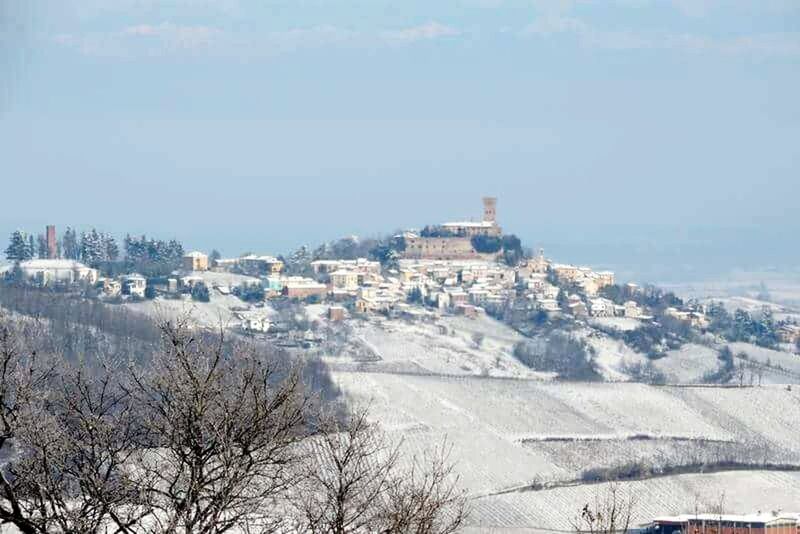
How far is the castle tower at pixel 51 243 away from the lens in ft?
330

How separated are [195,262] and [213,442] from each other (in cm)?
8725

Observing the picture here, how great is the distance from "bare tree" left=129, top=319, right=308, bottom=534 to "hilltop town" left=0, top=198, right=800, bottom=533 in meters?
18.9

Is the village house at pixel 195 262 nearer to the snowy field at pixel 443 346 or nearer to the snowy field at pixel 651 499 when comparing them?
the snowy field at pixel 443 346

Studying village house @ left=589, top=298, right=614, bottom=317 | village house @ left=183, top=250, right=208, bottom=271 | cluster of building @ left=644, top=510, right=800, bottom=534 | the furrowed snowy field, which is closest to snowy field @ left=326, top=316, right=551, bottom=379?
the furrowed snowy field

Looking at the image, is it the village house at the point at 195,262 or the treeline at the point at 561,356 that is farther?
the village house at the point at 195,262

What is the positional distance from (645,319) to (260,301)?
706 inches

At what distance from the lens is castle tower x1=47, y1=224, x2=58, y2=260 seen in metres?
101

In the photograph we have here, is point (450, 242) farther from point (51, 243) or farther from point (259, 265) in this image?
point (51, 243)

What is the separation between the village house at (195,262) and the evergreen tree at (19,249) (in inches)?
305

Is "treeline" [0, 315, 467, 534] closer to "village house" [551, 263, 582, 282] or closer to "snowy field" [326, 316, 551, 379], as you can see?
"snowy field" [326, 316, 551, 379]

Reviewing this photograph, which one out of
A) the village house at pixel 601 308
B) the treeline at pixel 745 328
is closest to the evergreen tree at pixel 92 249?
the village house at pixel 601 308

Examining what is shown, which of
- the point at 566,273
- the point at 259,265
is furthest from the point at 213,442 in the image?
the point at 566,273

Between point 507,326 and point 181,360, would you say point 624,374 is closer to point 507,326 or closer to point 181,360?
point 507,326

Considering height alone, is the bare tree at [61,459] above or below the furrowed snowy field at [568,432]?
above
